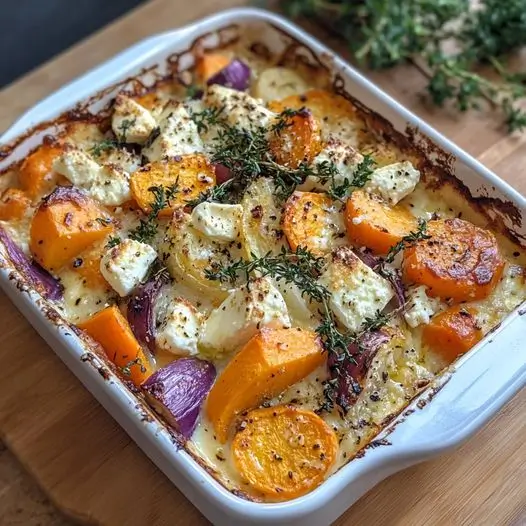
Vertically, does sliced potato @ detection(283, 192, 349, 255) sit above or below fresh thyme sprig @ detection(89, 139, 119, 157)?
above

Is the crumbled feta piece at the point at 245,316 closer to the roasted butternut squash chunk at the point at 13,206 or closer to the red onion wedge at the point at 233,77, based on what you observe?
the roasted butternut squash chunk at the point at 13,206

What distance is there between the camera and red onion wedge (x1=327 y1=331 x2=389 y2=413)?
6.97 ft

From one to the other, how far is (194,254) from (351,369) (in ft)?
1.76

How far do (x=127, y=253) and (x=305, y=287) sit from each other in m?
0.49

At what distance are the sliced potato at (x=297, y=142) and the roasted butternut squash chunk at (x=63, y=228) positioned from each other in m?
0.55

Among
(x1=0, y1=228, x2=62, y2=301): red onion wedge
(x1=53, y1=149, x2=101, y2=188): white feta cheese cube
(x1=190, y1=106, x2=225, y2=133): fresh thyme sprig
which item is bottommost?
(x1=0, y1=228, x2=62, y2=301): red onion wedge

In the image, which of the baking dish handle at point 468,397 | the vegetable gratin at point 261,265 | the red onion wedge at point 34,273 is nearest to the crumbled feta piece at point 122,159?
the vegetable gratin at point 261,265

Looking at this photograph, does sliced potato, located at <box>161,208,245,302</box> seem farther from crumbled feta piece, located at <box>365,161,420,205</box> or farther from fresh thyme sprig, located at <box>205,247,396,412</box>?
crumbled feta piece, located at <box>365,161,420,205</box>

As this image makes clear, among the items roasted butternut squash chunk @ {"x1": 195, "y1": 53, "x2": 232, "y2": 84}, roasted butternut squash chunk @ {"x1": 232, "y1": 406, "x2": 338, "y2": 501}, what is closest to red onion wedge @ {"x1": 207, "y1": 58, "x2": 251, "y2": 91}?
roasted butternut squash chunk @ {"x1": 195, "y1": 53, "x2": 232, "y2": 84}

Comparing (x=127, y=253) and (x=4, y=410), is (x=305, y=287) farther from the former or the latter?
(x=4, y=410)

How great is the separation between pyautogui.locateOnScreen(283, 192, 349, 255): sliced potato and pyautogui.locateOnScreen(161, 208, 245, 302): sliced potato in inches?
6.1

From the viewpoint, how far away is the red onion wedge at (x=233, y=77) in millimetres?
2881

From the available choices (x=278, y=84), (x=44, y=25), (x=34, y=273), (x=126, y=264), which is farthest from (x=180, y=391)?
(x=44, y=25)

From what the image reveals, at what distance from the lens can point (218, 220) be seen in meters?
2.33
